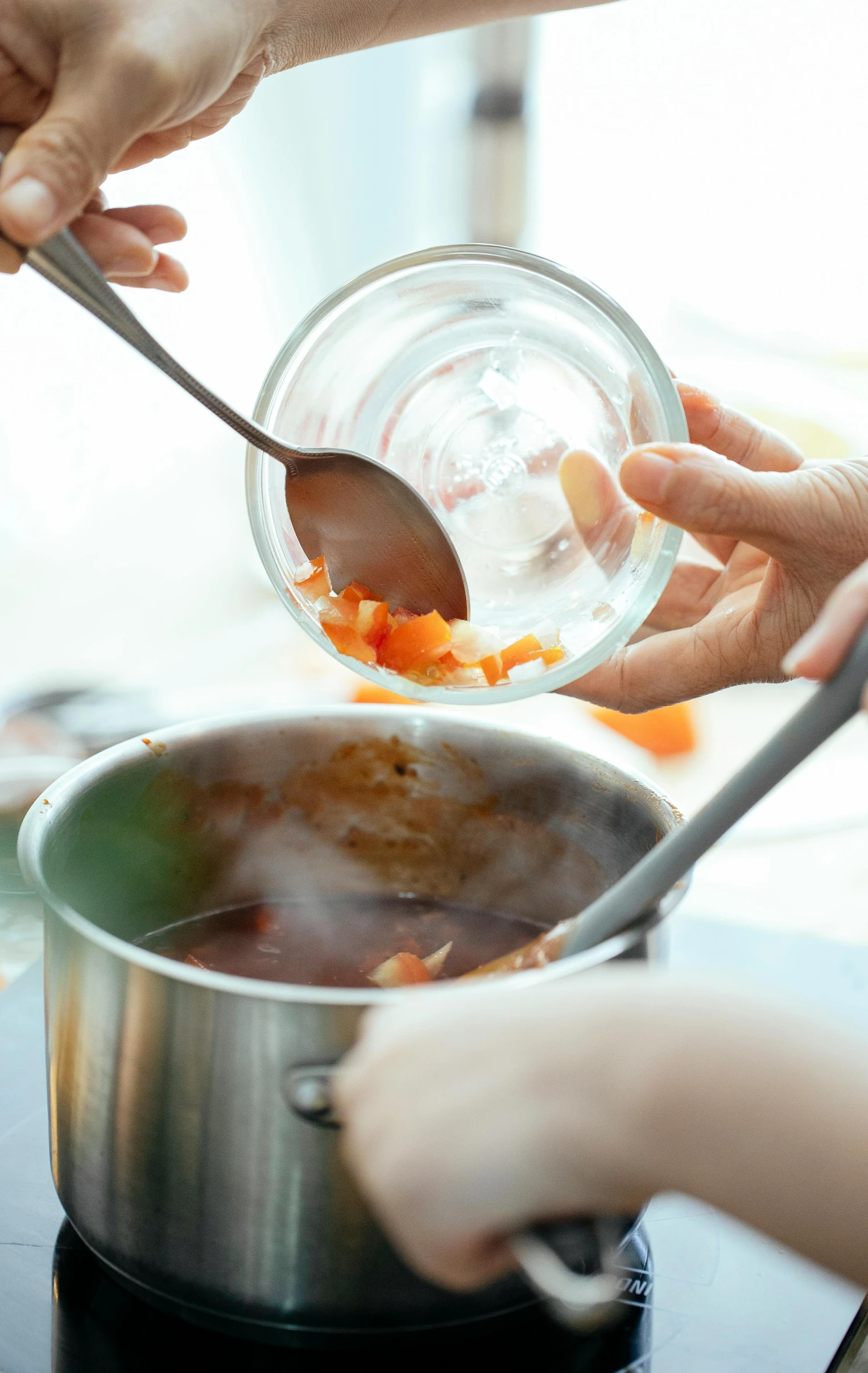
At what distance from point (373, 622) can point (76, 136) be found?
345mm

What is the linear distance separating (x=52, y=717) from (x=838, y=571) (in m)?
0.91

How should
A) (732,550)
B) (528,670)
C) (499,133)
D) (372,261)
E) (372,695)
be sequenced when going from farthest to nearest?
1. (372,261)
2. (499,133)
3. (372,695)
4. (732,550)
5. (528,670)

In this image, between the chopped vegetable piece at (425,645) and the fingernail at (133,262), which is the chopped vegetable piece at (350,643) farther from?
the fingernail at (133,262)

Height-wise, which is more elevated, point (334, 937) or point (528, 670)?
point (528, 670)

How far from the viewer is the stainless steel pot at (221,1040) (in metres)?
0.54

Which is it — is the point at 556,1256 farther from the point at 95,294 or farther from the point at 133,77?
the point at 133,77

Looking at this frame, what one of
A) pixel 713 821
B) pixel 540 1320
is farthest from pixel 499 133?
pixel 540 1320

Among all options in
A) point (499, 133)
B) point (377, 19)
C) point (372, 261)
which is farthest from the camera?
point (372, 261)

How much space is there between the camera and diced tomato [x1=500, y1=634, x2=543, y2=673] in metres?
0.83

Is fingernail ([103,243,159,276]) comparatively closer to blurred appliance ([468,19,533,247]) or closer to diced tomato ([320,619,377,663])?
diced tomato ([320,619,377,663])

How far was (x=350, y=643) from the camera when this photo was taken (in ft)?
2.70

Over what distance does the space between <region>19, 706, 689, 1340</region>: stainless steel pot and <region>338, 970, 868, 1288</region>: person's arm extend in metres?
0.06

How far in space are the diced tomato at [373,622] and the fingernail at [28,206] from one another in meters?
0.32

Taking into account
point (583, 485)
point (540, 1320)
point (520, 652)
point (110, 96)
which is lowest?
point (540, 1320)
